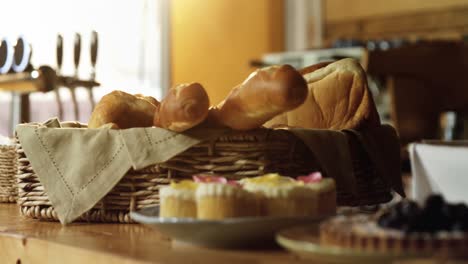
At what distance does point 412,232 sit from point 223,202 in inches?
8.6

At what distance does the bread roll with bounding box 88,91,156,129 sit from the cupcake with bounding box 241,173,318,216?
1.16ft

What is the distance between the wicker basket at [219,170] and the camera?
987 mm

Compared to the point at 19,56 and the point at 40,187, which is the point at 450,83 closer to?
the point at 19,56

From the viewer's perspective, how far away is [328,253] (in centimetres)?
60

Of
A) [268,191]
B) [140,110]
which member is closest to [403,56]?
[140,110]

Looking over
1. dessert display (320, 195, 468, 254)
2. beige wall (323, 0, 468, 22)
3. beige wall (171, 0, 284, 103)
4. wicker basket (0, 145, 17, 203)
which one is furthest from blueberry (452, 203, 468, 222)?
beige wall (171, 0, 284, 103)

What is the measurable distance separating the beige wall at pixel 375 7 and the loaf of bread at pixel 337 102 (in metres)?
3.88

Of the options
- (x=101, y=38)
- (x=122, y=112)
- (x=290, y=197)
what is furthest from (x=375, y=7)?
(x=290, y=197)

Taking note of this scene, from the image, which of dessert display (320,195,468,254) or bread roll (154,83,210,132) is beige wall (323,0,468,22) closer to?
bread roll (154,83,210,132)

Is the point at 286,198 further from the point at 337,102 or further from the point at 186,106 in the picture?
the point at 337,102

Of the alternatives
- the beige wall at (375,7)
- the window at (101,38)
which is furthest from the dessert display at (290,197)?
the beige wall at (375,7)

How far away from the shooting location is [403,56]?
3705mm

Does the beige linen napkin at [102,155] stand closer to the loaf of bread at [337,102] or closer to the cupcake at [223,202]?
the loaf of bread at [337,102]

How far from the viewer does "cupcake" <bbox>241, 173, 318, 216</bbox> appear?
2.57 feet
